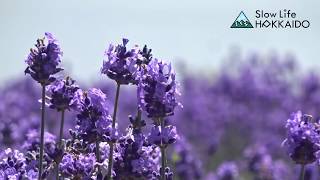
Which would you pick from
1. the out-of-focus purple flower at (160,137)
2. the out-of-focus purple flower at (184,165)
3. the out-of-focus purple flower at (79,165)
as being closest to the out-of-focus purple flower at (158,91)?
the out-of-focus purple flower at (160,137)

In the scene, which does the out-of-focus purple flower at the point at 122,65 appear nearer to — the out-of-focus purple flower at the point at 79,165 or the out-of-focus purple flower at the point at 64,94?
the out-of-focus purple flower at the point at 64,94

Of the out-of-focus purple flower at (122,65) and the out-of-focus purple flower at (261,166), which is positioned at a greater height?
the out-of-focus purple flower at (122,65)

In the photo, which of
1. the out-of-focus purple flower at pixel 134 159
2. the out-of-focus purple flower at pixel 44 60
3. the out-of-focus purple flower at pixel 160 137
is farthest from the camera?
the out-of-focus purple flower at pixel 44 60

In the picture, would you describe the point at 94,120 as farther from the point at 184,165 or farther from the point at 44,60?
the point at 184,165

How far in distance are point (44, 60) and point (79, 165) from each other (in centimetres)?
73

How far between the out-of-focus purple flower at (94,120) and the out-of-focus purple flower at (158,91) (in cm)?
28

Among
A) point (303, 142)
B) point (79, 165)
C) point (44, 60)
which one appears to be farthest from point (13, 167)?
point (303, 142)

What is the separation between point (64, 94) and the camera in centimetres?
535

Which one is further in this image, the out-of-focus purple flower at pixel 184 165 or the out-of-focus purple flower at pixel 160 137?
the out-of-focus purple flower at pixel 184 165

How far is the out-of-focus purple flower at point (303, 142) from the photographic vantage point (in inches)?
196

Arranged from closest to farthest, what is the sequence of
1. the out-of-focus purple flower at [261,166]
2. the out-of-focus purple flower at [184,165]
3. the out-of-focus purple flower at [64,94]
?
the out-of-focus purple flower at [64,94], the out-of-focus purple flower at [261,166], the out-of-focus purple flower at [184,165]

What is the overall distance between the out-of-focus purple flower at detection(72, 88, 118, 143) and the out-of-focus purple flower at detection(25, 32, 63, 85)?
274 millimetres

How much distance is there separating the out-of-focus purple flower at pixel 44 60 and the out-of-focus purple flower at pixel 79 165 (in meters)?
0.53

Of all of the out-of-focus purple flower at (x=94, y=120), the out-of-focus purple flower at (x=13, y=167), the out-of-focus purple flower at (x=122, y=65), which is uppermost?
the out-of-focus purple flower at (x=122, y=65)
